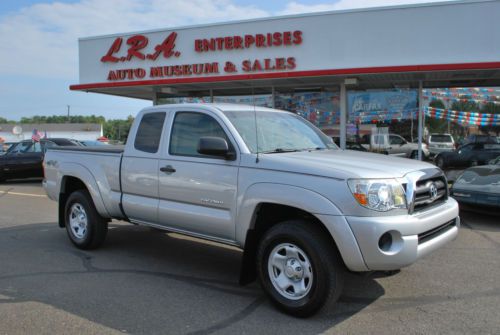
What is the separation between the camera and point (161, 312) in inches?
163

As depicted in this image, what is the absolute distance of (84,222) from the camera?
6.26 m

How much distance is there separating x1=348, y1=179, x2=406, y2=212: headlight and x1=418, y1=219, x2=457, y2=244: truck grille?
1.21 ft

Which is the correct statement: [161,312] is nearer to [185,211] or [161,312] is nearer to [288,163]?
[185,211]

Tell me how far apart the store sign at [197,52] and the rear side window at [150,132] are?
920 cm

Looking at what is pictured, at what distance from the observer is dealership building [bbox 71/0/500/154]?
12477 mm

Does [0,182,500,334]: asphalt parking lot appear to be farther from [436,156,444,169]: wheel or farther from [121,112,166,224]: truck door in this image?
[436,156,444,169]: wheel

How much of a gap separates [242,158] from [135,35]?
13.3 m

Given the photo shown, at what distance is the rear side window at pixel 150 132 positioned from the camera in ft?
17.5

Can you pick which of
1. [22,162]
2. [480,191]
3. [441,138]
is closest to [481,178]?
[480,191]

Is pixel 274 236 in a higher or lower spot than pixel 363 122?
lower

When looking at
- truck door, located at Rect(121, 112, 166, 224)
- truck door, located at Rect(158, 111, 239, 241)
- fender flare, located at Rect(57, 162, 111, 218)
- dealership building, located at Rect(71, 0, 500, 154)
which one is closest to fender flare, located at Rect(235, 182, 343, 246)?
truck door, located at Rect(158, 111, 239, 241)

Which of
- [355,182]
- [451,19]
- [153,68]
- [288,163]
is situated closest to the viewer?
[355,182]

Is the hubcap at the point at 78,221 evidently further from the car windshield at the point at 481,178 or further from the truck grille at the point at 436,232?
the car windshield at the point at 481,178

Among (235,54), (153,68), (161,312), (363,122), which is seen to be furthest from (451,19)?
(161,312)
